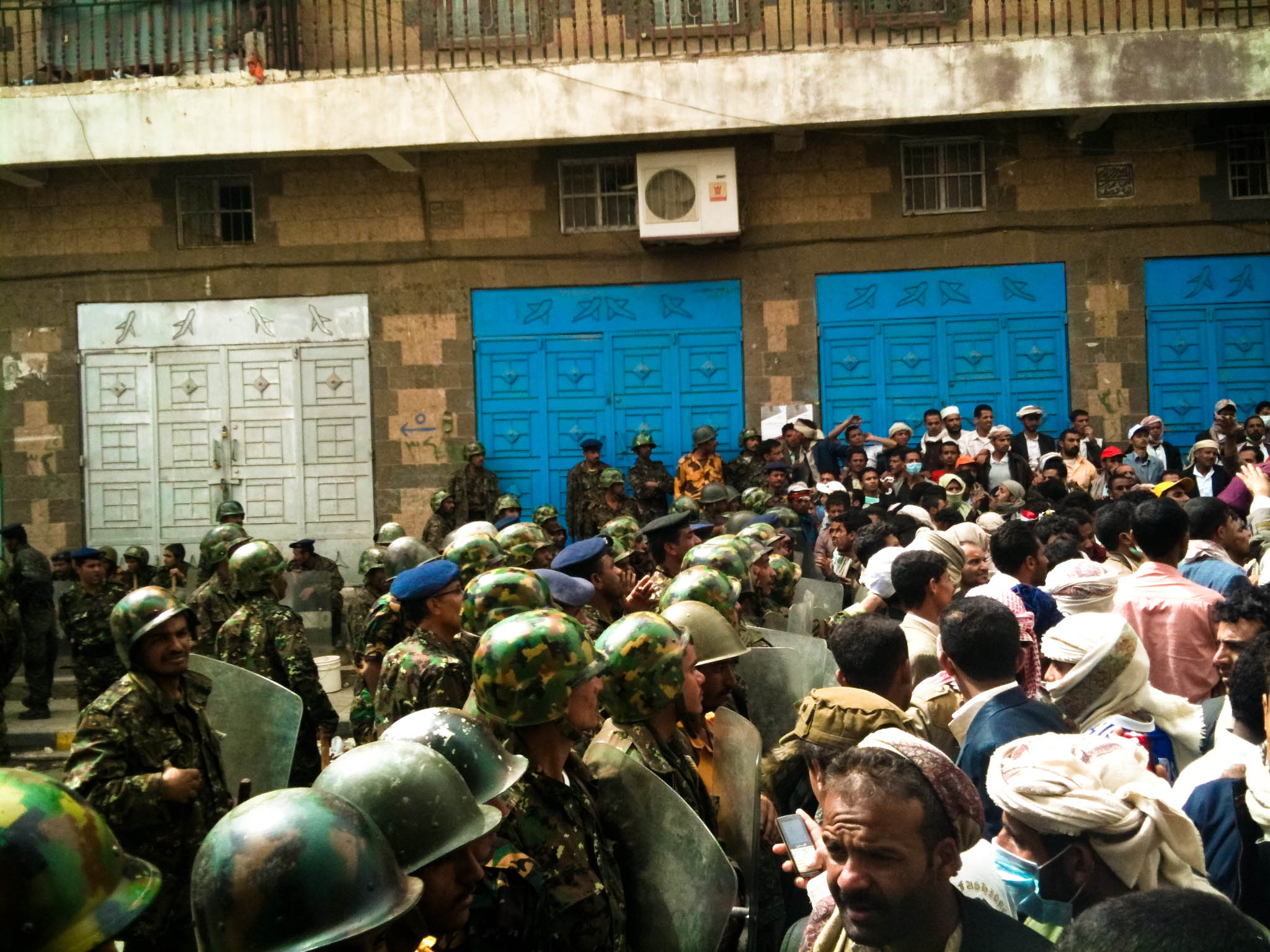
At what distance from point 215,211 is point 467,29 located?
157 inches

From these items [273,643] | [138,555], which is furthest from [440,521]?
[273,643]

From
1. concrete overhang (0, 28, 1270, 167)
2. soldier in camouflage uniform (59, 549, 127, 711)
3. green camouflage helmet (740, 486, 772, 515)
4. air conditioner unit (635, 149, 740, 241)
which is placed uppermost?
concrete overhang (0, 28, 1270, 167)

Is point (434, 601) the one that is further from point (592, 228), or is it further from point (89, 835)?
point (592, 228)

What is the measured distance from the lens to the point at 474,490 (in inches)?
577

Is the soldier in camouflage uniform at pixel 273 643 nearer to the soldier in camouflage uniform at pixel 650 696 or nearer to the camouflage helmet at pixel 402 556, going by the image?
the camouflage helmet at pixel 402 556

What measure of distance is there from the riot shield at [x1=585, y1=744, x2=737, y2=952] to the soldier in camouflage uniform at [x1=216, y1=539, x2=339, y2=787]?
327cm

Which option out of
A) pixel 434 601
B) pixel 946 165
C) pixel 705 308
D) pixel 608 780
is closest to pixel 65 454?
pixel 705 308

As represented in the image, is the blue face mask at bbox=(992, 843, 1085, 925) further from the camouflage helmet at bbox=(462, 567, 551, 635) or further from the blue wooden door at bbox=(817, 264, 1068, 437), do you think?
the blue wooden door at bbox=(817, 264, 1068, 437)

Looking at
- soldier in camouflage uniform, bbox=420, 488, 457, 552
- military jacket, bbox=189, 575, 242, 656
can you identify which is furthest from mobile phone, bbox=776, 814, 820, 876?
soldier in camouflage uniform, bbox=420, 488, 457, 552

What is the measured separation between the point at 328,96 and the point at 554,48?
8.75 ft

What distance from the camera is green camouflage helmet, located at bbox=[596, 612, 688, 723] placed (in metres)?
3.76

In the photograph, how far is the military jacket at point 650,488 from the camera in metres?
14.0

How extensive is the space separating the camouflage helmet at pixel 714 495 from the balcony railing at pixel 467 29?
4776 mm

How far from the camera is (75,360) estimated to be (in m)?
15.7
